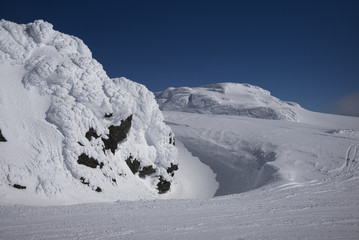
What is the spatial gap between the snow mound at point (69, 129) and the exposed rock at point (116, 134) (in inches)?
2.5

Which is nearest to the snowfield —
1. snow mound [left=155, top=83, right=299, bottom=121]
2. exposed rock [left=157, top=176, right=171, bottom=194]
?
exposed rock [left=157, top=176, right=171, bottom=194]


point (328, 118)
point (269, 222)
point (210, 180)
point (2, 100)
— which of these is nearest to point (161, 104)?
point (328, 118)

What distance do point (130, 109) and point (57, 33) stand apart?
765cm

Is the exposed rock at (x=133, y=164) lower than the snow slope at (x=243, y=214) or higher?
lower

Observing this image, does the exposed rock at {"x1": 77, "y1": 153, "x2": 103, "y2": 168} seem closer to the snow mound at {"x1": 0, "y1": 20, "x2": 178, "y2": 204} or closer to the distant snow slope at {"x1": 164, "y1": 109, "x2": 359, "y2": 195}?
the snow mound at {"x1": 0, "y1": 20, "x2": 178, "y2": 204}

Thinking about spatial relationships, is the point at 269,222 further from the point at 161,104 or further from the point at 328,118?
the point at 161,104

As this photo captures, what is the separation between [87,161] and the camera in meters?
15.8

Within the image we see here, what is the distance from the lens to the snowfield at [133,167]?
7871 mm

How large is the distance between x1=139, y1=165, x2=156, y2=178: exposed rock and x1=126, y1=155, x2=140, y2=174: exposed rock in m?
0.49

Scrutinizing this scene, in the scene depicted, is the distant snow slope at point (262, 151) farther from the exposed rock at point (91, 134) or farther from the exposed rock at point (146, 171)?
the exposed rock at point (91, 134)

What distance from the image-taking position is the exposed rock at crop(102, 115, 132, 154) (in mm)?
18078

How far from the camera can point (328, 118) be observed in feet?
206

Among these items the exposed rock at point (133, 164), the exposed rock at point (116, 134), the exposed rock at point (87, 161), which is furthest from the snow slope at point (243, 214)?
the exposed rock at point (133, 164)

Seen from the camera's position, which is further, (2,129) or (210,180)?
(210,180)
